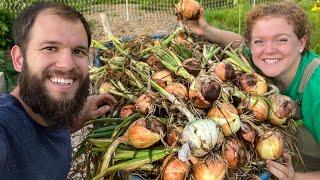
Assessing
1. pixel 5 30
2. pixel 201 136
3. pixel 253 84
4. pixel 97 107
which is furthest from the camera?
pixel 5 30

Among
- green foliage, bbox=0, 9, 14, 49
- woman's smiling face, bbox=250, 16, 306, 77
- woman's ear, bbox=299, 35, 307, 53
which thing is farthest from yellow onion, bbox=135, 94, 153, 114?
green foliage, bbox=0, 9, 14, 49

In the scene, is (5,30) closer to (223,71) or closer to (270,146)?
(223,71)

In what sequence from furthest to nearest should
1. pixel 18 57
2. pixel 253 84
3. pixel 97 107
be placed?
pixel 97 107
pixel 253 84
pixel 18 57

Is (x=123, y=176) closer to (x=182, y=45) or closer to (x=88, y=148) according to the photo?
(x=88, y=148)

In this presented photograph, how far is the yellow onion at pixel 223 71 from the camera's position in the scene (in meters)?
2.12

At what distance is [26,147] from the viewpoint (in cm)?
181

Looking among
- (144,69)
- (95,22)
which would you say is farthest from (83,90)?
(95,22)

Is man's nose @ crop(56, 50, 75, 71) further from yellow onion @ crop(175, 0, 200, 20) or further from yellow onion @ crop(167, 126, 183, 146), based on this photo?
yellow onion @ crop(175, 0, 200, 20)

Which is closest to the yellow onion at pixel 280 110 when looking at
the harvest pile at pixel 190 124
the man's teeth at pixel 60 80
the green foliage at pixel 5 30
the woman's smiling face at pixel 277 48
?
the harvest pile at pixel 190 124

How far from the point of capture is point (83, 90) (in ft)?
6.70

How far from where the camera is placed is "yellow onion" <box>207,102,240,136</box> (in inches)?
71.6

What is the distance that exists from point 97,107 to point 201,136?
A: 2.60ft

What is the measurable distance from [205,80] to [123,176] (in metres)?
0.50

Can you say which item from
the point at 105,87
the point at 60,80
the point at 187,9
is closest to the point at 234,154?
the point at 60,80
